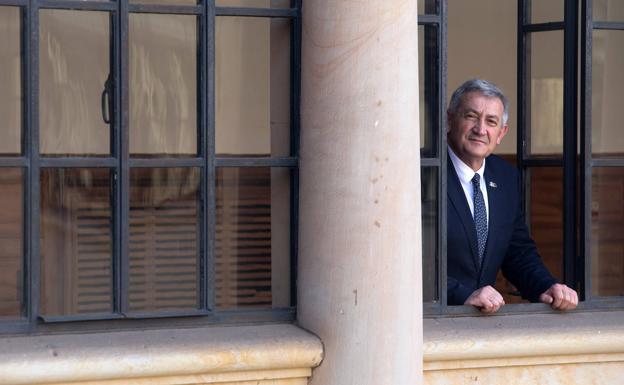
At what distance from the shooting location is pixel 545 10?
6492 mm

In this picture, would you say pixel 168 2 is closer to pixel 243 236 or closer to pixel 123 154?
pixel 123 154

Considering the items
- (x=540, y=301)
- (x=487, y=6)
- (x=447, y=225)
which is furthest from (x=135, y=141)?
(x=487, y=6)

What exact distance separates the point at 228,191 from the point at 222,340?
0.58 meters

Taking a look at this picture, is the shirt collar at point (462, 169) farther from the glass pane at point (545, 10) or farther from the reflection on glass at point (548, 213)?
the glass pane at point (545, 10)

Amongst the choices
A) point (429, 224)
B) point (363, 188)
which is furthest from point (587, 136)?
point (363, 188)

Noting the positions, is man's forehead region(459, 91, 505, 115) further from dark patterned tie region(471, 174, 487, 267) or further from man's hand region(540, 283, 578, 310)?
man's hand region(540, 283, 578, 310)

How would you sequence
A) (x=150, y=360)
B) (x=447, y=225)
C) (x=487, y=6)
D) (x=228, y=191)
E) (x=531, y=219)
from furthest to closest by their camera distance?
(x=487, y=6)
(x=531, y=219)
(x=447, y=225)
(x=228, y=191)
(x=150, y=360)

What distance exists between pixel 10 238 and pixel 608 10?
2.68 meters

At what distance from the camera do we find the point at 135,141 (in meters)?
5.62

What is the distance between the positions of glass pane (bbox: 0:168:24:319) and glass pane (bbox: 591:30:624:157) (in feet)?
7.98

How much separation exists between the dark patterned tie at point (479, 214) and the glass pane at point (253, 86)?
105 cm

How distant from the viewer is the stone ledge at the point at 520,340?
5.90 m

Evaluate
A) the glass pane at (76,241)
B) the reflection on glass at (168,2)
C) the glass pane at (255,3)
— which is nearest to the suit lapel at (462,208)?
the glass pane at (255,3)

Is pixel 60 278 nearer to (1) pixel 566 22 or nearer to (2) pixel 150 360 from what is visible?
(2) pixel 150 360
